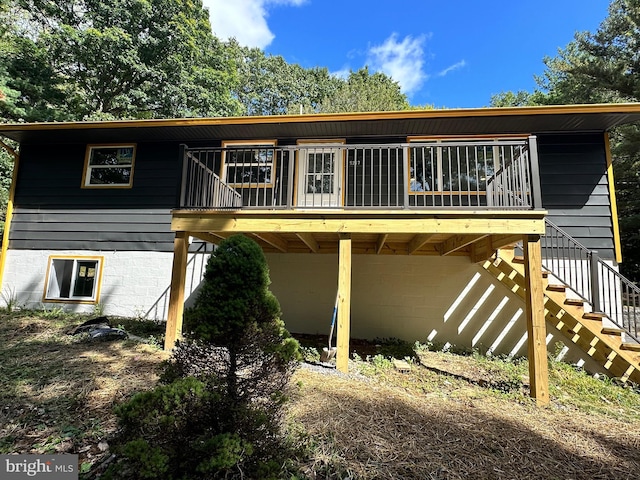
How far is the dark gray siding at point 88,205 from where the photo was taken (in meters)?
7.72

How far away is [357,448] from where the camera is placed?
2.73 metres

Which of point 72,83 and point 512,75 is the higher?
point 512,75

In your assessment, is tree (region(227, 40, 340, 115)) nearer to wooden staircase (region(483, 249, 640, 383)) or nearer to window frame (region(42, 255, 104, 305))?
window frame (region(42, 255, 104, 305))

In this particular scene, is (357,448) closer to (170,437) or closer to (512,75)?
(170,437)

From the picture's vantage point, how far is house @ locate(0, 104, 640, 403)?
4918 mm

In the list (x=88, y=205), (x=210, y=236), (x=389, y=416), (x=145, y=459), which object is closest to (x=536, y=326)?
(x=389, y=416)

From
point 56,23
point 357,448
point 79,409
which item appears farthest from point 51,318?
point 56,23

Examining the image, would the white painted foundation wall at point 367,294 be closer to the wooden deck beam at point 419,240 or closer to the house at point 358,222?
the house at point 358,222

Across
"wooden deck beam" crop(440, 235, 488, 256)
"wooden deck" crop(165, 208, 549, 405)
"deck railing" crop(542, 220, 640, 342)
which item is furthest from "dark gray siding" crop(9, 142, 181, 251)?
"deck railing" crop(542, 220, 640, 342)

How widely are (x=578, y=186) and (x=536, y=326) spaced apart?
12.9 ft

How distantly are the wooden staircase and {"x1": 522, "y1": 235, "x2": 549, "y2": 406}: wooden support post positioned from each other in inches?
37.3

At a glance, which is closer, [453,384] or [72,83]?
[453,384]

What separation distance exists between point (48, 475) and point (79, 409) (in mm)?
987

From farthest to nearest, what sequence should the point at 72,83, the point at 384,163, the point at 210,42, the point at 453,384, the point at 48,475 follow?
the point at 210,42 < the point at 72,83 < the point at 384,163 < the point at 453,384 < the point at 48,475
